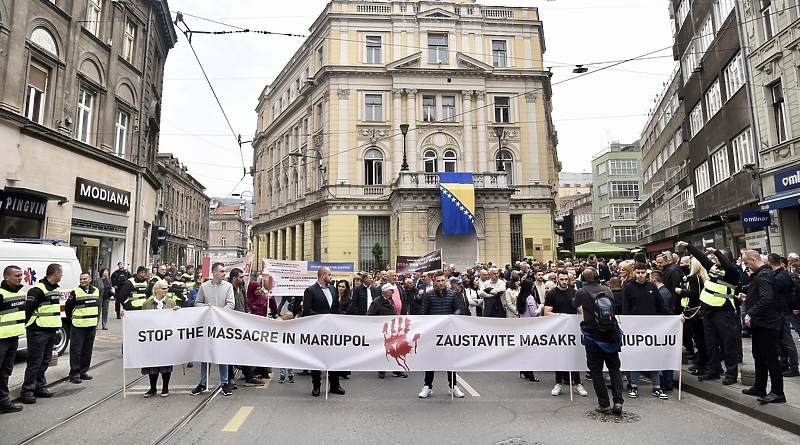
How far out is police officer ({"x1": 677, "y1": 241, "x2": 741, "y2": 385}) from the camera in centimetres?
726

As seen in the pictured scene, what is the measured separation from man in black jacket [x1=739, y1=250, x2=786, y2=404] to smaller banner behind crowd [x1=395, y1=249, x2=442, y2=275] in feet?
32.1

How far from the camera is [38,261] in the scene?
376 inches

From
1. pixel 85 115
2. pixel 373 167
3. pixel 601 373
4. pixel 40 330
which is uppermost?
pixel 373 167

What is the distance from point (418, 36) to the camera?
115 ft

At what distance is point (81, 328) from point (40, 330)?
1.02 m

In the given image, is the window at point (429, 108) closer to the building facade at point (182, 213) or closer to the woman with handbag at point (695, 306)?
the woman with handbag at point (695, 306)

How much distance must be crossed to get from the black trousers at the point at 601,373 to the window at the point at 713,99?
21109 mm

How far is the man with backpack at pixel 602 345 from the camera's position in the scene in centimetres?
642

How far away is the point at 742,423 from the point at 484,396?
335cm

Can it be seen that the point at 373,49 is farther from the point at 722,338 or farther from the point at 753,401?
the point at 753,401

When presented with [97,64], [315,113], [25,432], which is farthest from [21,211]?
[315,113]

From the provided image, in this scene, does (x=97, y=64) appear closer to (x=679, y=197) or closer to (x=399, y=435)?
(x=399, y=435)

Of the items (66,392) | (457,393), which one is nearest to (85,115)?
(66,392)

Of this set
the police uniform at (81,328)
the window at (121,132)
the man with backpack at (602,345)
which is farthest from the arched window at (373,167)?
the man with backpack at (602,345)
